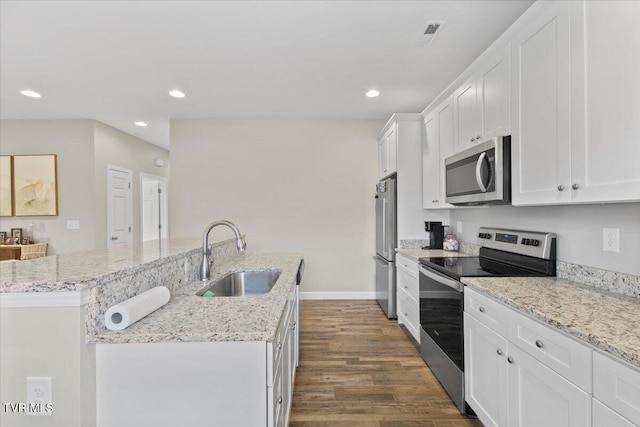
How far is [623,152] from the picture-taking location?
1.24m

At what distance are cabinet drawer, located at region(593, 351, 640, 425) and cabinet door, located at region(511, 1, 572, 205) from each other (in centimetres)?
82

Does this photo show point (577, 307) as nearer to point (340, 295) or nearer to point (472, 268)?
point (472, 268)

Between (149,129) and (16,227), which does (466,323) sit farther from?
(16,227)

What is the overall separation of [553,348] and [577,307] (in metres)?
0.23

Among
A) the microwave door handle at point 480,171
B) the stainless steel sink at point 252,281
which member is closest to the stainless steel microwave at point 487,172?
the microwave door handle at point 480,171

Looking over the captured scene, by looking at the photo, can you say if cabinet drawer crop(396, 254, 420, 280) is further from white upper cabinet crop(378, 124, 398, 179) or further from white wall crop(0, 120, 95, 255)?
white wall crop(0, 120, 95, 255)

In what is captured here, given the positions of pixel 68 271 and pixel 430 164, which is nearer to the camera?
pixel 68 271

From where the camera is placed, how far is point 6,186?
15.0 feet

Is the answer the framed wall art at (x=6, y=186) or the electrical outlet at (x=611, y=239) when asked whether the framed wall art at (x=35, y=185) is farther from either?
the electrical outlet at (x=611, y=239)

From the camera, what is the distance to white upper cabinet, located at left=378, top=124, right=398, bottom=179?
12.2 ft

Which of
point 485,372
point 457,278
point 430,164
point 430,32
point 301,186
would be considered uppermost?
point 430,32

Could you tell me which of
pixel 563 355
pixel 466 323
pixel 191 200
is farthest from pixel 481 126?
pixel 191 200

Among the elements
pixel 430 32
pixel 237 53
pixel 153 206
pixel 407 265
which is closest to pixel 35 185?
pixel 153 206

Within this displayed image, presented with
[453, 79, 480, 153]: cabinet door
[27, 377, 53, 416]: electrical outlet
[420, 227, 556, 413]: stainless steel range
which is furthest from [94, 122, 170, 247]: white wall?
[453, 79, 480, 153]: cabinet door
